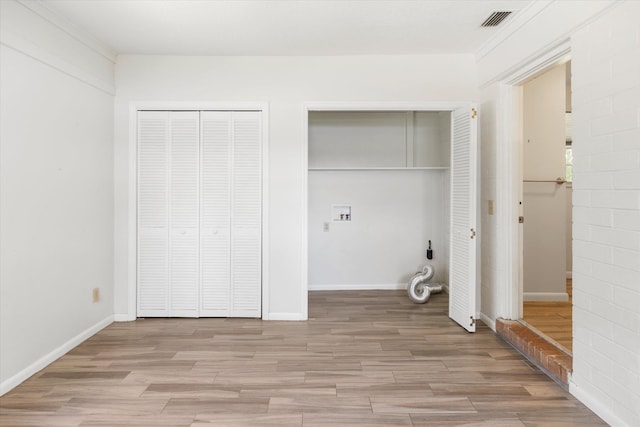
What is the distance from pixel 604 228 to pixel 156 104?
3.80m

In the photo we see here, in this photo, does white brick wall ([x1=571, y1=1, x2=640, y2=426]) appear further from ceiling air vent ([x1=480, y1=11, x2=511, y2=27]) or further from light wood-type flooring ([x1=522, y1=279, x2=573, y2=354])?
ceiling air vent ([x1=480, y1=11, x2=511, y2=27])

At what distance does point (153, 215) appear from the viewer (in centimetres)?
408

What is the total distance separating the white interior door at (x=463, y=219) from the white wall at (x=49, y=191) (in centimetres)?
334

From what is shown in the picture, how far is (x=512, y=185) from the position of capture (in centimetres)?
352

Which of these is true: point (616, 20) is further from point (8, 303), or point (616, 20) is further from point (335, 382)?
point (8, 303)

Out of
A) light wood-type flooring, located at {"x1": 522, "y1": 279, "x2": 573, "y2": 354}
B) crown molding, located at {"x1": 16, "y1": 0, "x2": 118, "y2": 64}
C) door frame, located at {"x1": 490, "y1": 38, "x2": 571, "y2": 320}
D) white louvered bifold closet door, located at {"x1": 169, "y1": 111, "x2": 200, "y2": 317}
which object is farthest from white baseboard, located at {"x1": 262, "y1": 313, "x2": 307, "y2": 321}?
crown molding, located at {"x1": 16, "y1": 0, "x2": 118, "y2": 64}

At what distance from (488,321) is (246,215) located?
2532 mm

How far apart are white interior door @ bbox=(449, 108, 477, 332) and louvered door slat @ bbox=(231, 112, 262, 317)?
1.92 m

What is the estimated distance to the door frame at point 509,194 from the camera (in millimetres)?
3521

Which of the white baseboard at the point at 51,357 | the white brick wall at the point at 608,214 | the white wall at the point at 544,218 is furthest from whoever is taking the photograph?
the white wall at the point at 544,218

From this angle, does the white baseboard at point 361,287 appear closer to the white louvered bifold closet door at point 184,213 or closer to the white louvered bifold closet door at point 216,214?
the white louvered bifold closet door at point 216,214

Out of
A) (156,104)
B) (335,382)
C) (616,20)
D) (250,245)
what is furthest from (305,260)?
(616,20)

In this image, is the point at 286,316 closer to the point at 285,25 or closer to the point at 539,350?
the point at 539,350

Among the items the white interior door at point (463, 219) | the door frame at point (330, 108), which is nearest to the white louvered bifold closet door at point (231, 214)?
the door frame at point (330, 108)
